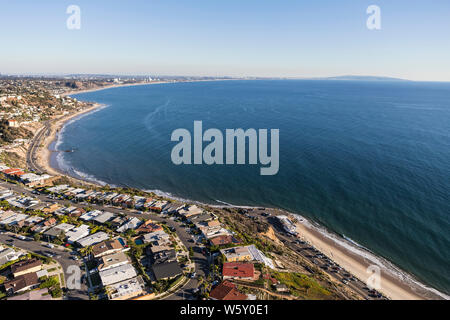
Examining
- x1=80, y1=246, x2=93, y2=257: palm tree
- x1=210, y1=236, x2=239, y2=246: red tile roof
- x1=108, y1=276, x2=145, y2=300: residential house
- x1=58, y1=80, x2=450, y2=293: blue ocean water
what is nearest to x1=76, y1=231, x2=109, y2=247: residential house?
x1=80, y1=246, x2=93, y2=257: palm tree

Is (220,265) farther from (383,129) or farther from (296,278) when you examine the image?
(383,129)

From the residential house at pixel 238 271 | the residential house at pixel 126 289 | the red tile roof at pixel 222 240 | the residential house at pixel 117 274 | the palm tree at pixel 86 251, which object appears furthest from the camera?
the red tile roof at pixel 222 240

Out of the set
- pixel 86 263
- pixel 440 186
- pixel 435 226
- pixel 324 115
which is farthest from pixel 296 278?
pixel 324 115

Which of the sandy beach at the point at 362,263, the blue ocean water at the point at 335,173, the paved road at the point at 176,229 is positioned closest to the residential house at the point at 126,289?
the paved road at the point at 176,229

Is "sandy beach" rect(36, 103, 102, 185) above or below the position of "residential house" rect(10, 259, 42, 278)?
above

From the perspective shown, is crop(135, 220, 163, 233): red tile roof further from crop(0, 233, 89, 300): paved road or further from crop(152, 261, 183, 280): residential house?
crop(0, 233, 89, 300): paved road

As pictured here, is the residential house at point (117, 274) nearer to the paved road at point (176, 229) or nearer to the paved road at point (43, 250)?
the paved road at point (43, 250)

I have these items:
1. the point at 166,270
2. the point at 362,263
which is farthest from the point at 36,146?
the point at 362,263
